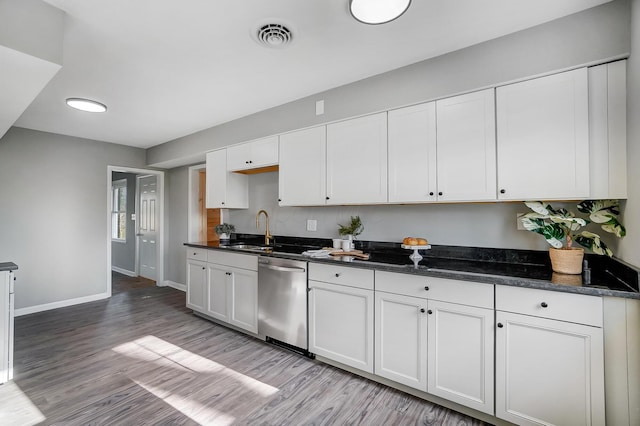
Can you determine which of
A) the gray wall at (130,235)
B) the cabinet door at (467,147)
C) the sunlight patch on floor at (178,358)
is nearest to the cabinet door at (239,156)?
the sunlight patch on floor at (178,358)

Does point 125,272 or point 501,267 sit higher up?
point 501,267

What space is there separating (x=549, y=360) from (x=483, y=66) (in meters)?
1.87

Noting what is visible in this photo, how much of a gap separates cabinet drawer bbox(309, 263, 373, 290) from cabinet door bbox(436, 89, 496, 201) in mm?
821

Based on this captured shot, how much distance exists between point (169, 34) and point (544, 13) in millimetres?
2355

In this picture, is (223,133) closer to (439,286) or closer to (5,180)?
(5,180)

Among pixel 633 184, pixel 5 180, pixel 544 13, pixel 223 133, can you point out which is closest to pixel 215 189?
pixel 223 133

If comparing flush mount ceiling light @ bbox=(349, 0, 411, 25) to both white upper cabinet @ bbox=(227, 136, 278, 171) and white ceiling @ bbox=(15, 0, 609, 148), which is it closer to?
white ceiling @ bbox=(15, 0, 609, 148)

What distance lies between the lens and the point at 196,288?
368 centimetres

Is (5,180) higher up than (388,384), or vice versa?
(5,180)

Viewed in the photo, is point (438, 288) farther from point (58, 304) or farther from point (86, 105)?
point (58, 304)

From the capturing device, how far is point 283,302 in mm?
2748

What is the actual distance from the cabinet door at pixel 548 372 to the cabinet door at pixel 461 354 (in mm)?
62

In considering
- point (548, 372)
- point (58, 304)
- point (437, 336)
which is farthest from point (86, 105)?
point (548, 372)

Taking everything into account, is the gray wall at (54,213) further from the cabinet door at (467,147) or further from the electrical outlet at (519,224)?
the electrical outlet at (519,224)
